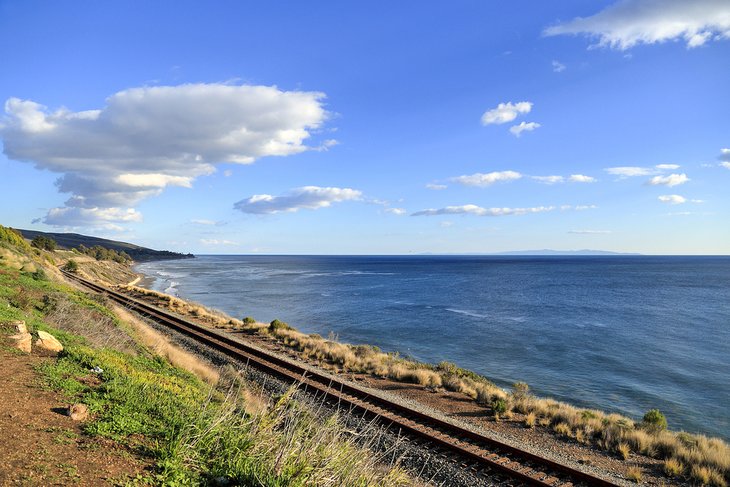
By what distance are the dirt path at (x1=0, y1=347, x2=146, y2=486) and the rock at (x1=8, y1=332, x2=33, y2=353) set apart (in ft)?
10.1

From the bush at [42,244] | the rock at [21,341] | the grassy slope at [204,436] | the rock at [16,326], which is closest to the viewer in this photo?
the grassy slope at [204,436]

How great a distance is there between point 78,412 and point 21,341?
199 inches

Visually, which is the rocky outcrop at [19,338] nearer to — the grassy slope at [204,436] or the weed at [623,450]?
the grassy slope at [204,436]

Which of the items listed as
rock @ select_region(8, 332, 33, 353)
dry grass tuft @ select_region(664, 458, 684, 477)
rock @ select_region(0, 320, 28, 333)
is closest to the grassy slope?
rock @ select_region(8, 332, 33, 353)

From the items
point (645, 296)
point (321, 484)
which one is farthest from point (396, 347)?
point (645, 296)

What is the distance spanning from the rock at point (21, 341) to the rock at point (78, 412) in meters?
4.58

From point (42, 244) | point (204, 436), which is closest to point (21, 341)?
point (204, 436)

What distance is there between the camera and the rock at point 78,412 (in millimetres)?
6262

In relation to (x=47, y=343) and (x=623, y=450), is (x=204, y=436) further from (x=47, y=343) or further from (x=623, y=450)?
(x=623, y=450)

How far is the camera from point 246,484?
5.11m

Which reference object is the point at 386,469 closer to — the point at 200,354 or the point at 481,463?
the point at 481,463

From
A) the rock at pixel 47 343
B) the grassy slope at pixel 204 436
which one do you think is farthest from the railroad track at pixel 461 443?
the rock at pixel 47 343

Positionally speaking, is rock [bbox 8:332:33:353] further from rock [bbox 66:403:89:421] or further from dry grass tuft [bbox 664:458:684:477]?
dry grass tuft [bbox 664:458:684:477]

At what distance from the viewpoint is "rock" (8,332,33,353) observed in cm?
962
